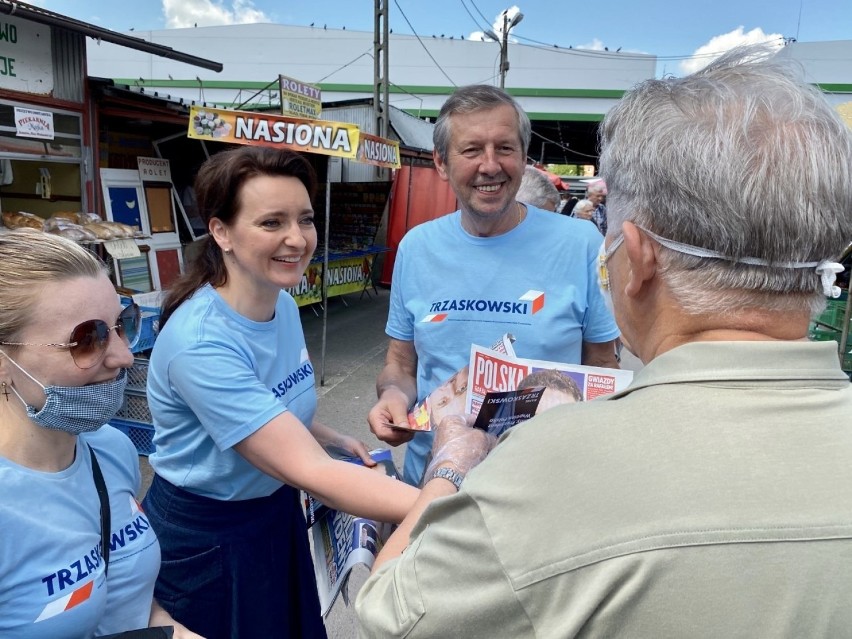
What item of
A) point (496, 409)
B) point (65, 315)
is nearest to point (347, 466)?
point (496, 409)

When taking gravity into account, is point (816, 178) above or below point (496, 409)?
above

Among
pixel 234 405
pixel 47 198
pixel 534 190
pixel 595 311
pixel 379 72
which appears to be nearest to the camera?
pixel 234 405

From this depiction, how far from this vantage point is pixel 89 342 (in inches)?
58.1

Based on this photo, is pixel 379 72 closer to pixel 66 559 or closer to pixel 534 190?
pixel 534 190

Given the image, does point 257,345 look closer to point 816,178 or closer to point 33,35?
point 816,178

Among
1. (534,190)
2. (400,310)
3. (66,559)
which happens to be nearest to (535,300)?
(400,310)

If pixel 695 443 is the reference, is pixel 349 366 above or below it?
below

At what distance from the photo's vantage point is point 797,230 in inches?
29.9

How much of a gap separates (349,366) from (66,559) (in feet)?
20.3

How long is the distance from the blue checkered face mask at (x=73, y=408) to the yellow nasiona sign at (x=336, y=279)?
21.5ft

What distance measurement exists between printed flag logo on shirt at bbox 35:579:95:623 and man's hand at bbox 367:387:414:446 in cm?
80

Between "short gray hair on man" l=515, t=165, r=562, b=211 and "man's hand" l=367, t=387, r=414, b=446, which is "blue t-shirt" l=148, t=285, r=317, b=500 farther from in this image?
"short gray hair on man" l=515, t=165, r=562, b=211

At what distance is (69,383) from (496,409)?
1.04 metres

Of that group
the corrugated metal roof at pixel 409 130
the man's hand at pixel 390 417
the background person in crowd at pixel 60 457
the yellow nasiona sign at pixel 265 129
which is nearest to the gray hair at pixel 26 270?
the background person in crowd at pixel 60 457
